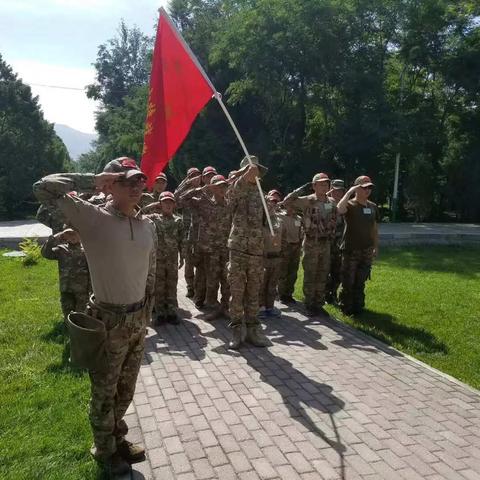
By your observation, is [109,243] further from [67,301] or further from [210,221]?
[210,221]

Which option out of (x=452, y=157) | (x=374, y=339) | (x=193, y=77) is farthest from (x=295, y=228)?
(x=452, y=157)

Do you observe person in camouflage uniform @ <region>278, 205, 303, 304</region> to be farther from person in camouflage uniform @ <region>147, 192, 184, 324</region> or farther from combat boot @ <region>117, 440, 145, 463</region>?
combat boot @ <region>117, 440, 145, 463</region>

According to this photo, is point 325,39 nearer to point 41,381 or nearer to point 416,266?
point 416,266

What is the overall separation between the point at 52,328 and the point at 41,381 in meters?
2.03

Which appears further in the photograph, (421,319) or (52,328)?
(421,319)

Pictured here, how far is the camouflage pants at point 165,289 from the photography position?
7.43 metres

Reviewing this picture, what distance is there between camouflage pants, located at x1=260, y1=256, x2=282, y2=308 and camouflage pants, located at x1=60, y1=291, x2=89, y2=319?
2.95 metres

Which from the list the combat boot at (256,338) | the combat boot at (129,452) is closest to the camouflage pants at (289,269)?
the combat boot at (256,338)

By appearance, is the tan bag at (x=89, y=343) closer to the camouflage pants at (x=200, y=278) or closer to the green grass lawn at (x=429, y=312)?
the green grass lawn at (x=429, y=312)

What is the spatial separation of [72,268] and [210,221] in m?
2.46

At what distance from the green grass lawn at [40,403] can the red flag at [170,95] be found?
2.52m

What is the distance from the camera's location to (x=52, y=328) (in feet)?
23.7

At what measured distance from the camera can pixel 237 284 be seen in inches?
249

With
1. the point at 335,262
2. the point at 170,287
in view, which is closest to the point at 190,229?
the point at 170,287
